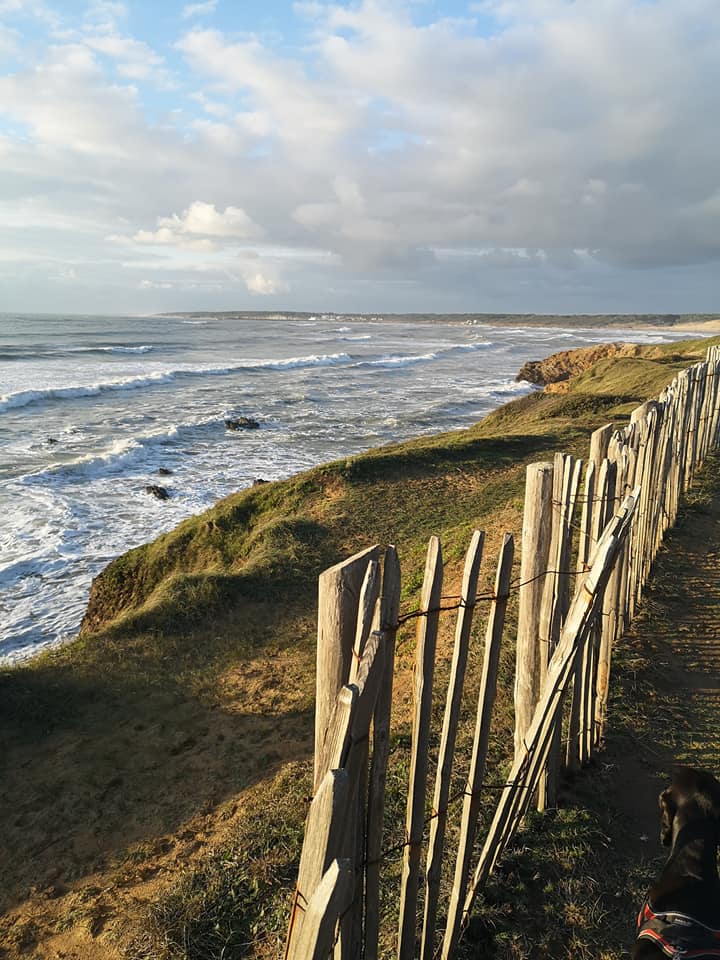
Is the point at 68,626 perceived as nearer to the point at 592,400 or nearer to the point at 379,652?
the point at 379,652

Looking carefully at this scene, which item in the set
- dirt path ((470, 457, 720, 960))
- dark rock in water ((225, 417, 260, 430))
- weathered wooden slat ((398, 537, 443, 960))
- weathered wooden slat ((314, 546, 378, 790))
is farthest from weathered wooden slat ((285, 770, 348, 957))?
dark rock in water ((225, 417, 260, 430))

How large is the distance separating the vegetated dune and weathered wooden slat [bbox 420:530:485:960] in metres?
1.01

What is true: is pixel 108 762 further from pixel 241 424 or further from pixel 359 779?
pixel 241 424

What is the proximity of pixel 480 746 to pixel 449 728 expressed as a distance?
0.43 metres

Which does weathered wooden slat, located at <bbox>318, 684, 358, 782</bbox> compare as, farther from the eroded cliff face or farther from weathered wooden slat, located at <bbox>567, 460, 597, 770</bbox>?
the eroded cliff face

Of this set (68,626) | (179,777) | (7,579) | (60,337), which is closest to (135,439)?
(7,579)

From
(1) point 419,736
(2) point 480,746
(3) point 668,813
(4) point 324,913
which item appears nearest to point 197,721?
(2) point 480,746

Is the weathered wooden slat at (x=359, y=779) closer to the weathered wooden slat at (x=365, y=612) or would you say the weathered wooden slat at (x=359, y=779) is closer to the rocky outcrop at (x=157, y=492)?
the weathered wooden slat at (x=365, y=612)

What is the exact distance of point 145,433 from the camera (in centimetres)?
2136

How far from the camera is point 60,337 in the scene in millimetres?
64938

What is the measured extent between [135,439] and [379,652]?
19.7 metres

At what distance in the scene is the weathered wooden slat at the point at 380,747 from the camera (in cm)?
183

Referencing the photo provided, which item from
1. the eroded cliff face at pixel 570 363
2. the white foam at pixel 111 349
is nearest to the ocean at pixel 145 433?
the white foam at pixel 111 349

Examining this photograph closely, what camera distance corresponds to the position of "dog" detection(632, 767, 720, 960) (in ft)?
7.14
